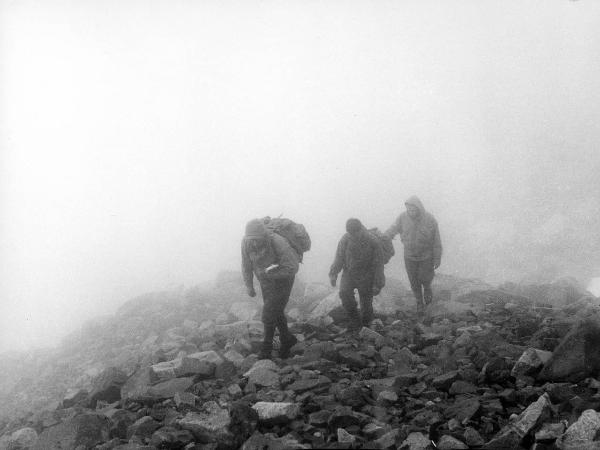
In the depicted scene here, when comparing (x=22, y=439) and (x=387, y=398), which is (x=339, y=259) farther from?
(x=22, y=439)

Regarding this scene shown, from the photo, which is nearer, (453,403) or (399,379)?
(453,403)

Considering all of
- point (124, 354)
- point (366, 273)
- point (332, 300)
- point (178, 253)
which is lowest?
point (178, 253)

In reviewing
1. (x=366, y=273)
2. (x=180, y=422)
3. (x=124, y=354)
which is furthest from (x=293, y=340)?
(x=124, y=354)

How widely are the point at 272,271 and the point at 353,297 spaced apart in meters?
2.32

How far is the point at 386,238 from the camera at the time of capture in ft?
30.0

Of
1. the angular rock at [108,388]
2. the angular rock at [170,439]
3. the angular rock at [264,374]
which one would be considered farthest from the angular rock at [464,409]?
the angular rock at [108,388]

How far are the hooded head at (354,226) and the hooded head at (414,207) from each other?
1.72 m

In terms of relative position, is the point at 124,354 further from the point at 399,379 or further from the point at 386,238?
the point at 399,379

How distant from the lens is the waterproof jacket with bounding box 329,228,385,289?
27.8 ft

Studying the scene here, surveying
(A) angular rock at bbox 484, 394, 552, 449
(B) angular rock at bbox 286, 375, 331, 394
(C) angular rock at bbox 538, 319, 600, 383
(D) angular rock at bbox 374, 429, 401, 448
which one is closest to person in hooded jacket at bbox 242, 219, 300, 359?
(B) angular rock at bbox 286, 375, 331, 394

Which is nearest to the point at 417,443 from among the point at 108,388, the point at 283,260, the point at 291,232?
the point at 283,260

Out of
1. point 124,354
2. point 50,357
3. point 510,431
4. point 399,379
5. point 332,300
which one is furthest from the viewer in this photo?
point 50,357

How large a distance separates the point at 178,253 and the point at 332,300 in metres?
81.4

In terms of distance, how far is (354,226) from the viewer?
27.1ft
